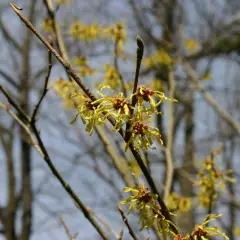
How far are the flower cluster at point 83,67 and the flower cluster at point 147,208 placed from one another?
4.12 feet

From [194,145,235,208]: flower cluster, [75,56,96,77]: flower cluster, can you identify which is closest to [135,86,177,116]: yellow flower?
[194,145,235,208]: flower cluster

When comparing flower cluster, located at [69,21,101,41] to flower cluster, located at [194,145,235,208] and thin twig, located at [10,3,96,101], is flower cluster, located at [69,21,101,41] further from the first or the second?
thin twig, located at [10,3,96,101]

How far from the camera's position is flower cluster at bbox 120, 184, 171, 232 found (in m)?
0.98

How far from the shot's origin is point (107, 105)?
94 centimetres

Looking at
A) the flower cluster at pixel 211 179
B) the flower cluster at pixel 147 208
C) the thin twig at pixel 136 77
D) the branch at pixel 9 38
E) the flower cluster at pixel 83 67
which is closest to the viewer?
the thin twig at pixel 136 77

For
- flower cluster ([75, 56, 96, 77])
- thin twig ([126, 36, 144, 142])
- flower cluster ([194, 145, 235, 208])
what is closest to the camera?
thin twig ([126, 36, 144, 142])

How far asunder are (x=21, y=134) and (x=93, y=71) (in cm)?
261

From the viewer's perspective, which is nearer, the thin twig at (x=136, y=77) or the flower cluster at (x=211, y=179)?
the thin twig at (x=136, y=77)

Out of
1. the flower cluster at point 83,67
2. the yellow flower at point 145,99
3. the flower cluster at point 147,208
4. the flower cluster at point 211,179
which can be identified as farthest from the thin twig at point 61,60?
A: the flower cluster at point 83,67

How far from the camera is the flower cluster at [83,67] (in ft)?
7.18

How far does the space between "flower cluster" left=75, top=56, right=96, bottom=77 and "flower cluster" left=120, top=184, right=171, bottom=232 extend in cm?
126

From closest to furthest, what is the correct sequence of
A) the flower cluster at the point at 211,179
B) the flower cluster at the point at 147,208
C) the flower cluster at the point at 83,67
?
1. the flower cluster at the point at 147,208
2. the flower cluster at the point at 211,179
3. the flower cluster at the point at 83,67

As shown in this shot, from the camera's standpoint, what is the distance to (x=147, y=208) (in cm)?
98

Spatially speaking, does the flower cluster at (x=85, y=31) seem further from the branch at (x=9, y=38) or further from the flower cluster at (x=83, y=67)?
the branch at (x=9, y=38)
